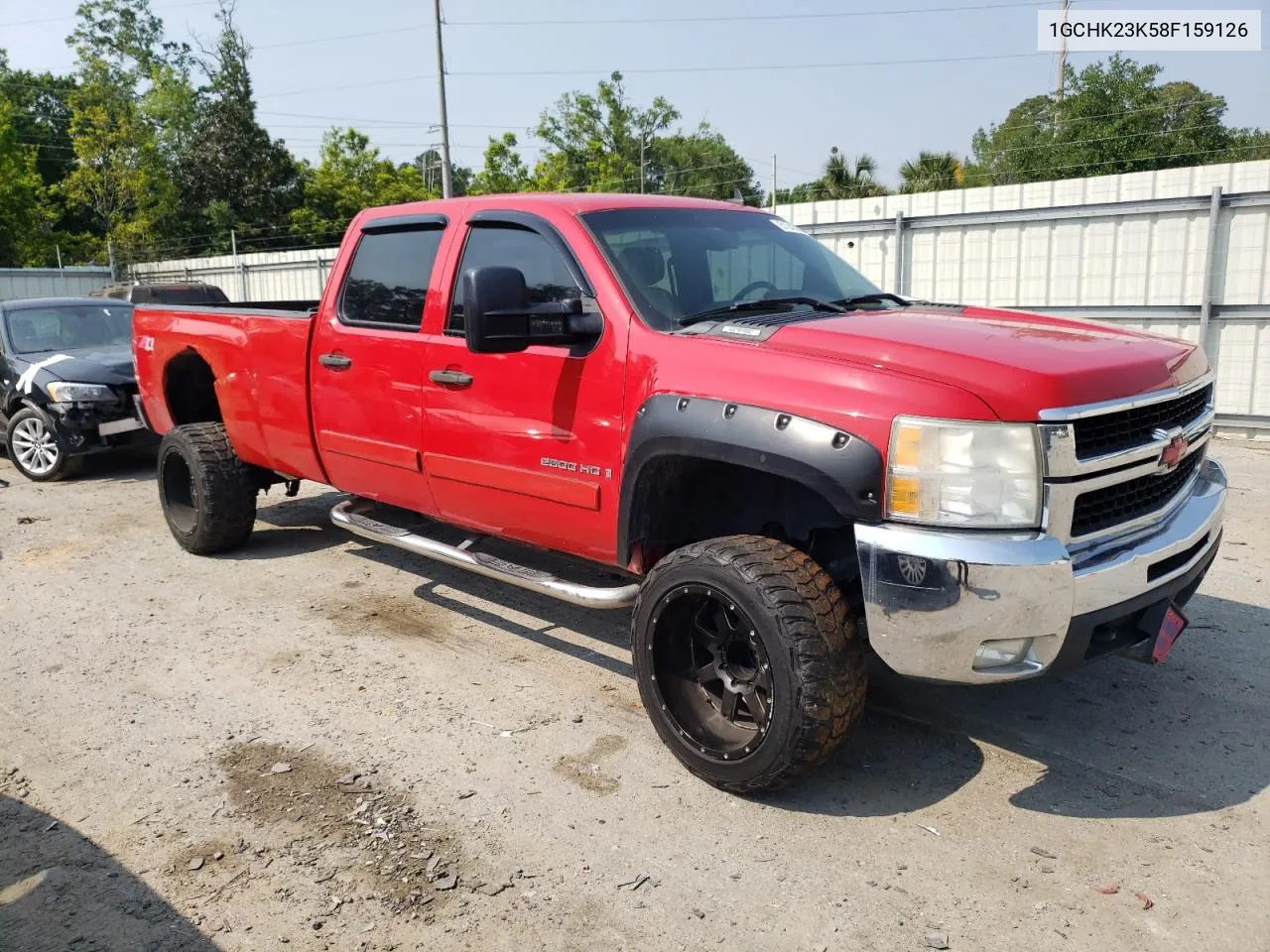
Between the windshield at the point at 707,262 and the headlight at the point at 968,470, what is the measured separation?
109 cm

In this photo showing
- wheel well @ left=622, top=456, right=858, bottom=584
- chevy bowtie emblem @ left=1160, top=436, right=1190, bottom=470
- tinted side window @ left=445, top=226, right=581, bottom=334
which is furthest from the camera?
tinted side window @ left=445, top=226, right=581, bottom=334

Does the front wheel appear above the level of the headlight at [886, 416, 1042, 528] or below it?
below

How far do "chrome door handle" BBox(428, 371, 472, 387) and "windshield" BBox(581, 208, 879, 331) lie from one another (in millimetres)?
807

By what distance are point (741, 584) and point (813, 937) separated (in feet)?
3.34

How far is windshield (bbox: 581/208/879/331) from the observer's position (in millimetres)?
3805

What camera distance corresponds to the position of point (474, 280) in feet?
11.6

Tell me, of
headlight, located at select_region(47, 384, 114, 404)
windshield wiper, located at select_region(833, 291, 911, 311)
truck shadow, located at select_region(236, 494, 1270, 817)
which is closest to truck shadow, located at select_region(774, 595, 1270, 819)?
truck shadow, located at select_region(236, 494, 1270, 817)

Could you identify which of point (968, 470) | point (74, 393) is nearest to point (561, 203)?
point (968, 470)

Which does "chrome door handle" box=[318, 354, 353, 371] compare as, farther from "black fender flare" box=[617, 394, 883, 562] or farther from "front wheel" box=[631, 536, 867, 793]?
"front wheel" box=[631, 536, 867, 793]

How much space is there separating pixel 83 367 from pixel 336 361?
5.30 m

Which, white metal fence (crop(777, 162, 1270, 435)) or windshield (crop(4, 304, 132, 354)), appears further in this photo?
white metal fence (crop(777, 162, 1270, 435))

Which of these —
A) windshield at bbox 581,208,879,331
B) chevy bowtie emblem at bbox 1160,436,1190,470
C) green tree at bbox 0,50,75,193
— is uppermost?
green tree at bbox 0,50,75,193

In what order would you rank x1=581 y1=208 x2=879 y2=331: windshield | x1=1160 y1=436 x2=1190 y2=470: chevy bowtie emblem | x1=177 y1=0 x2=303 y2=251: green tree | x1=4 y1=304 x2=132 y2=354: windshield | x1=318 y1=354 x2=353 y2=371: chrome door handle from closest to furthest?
1. x1=1160 y1=436 x2=1190 y2=470: chevy bowtie emblem
2. x1=581 y1=208 x2=879 y2=331: windshield
3. x1=318 y1=354 x2=353 y2=371: chrome door handle
4. x1=4 y1=304 x2=132 y2=354: windshield
5. x1=177 y1=0 x2=303 y2=251: green tree

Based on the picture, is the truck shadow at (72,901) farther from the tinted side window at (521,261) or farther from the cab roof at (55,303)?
the cab roof at (55,303)
